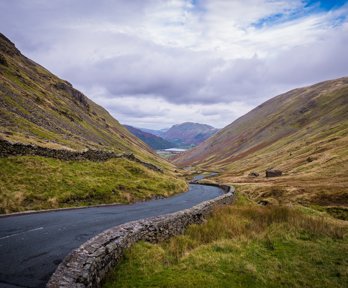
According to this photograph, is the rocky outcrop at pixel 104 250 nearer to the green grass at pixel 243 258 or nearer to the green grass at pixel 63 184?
the green grass at pixel 243 258

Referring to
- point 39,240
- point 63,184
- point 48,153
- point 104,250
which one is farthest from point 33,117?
point 104,250

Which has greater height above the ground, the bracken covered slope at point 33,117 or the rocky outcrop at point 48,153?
the bracken covered slope at point 33,117

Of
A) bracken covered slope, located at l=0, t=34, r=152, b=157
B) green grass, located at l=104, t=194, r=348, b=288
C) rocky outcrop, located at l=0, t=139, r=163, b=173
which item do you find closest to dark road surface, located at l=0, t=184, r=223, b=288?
green grass, located at l=104, t=194, r=348, b=288

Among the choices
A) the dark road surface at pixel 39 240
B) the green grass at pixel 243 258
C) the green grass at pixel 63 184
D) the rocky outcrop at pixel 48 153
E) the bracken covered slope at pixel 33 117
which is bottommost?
the green grass at pixel 243 258

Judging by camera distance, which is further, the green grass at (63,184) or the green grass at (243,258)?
the green grass at (63,184)

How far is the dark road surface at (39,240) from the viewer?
11781 millimetres

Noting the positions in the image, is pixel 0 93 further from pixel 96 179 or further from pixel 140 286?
pixel 140 286

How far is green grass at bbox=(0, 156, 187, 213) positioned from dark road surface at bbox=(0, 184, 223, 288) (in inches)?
134

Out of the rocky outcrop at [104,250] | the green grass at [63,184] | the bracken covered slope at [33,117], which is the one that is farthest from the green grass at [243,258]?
the bracken covered slope at [33,117]

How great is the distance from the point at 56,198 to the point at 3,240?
15.0 meters

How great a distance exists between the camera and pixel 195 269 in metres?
12.6

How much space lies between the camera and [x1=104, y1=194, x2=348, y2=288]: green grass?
1184 cm

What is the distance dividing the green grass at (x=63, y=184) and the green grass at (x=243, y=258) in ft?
54.6

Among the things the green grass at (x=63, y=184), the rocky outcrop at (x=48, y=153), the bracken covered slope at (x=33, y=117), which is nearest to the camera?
the green grass at (x=63, y=184)
